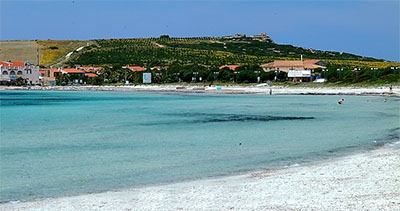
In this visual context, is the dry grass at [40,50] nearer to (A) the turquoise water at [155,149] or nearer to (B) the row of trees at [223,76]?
(B) the row of trees at [223,76]

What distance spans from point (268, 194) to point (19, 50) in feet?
484

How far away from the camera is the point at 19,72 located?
110m

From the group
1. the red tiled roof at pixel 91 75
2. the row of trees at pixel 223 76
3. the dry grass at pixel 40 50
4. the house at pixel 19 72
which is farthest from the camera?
the dry grass at pixel 40 50

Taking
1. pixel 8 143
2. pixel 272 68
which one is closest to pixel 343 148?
pixel 8 143

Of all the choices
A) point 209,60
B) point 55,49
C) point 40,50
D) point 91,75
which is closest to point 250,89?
point 91,75

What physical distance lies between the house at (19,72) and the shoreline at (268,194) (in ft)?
332

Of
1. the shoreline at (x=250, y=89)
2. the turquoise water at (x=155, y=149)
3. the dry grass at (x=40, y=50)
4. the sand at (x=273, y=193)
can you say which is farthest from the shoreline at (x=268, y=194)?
the dry grass at (x=40, y=50)

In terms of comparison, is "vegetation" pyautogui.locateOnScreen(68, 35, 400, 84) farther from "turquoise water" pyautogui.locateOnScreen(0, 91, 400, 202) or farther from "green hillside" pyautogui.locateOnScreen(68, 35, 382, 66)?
"turquoise water" pyautogui.locateOnScreen(0, 91, 400, 202)

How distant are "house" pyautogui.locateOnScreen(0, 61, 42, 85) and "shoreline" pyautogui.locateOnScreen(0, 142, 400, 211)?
101232mm

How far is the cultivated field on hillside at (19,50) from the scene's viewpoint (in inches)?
5541

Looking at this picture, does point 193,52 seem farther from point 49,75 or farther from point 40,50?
point 40,50

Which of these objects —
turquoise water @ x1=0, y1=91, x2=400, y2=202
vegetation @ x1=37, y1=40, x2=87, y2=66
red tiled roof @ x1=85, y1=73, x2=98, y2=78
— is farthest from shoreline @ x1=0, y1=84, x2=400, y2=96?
vegetation @ x1=37, y1=40, x2=87, y2=66

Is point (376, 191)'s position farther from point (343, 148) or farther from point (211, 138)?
point (211, 138)

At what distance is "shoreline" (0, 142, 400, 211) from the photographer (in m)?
8.58
